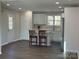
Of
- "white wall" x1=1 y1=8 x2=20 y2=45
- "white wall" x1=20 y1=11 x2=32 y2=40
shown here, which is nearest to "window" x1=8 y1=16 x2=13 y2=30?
"white wall" x1=1 y1=8 x2=20 y2=45

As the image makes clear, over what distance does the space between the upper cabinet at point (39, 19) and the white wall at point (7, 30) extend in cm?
159

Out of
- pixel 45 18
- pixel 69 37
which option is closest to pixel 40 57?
pixel 69 37

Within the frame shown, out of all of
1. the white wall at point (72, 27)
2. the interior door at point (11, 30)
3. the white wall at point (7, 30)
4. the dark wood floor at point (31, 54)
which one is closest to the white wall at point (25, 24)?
the white wall at point (7, 30)

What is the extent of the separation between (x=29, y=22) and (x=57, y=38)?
2880 mm

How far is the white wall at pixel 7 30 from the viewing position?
10688 millimetres

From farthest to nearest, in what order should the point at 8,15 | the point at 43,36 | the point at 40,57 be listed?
1. the point at 8,15
2. the point at 43,36
3. the point at 40,57

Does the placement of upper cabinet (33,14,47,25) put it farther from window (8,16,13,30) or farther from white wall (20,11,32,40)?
window (8,16,13,30)

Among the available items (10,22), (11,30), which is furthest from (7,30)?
(10,22)

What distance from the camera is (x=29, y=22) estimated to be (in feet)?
45.2

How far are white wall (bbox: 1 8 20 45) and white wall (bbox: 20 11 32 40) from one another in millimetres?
376

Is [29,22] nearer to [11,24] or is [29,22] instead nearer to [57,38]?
[11,24]

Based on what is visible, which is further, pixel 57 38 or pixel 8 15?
pixel 57 38

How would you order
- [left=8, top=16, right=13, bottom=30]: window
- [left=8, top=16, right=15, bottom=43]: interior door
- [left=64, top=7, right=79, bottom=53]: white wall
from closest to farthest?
[left=64, top=7, right=79, bottom=53]: white wall
[left=8, top=16, right=15, bottom=43]: interior door
[left=8, top=16, right=13, bottom=30]: window

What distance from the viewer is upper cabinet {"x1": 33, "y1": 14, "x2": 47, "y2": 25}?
13536 millimetres
